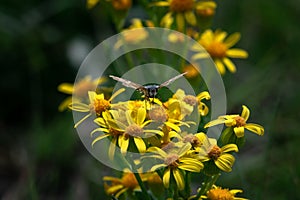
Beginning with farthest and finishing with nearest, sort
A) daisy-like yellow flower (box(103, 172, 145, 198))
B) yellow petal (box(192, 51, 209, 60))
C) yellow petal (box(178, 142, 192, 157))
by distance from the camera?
yellow petal (box(192, 51, 209, 60)), daisy-like yellow flower (box(103, 172, 145, 198)), yellow petal (box(178, 142, 192, 157))

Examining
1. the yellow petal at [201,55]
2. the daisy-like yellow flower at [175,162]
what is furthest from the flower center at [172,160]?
the yellow petal at [201,55]

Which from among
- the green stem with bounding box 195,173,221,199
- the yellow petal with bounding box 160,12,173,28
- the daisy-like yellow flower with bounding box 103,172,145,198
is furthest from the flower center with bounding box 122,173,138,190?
the yellow petal with bounding box 160,12,173,28

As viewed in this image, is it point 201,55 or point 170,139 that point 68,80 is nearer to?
point 201,55

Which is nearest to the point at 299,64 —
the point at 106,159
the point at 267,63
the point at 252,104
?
the point at 267,63

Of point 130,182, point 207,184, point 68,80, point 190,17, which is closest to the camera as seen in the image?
point 207,184

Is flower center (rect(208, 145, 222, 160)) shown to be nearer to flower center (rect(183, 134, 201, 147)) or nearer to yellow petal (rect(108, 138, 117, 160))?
flower center (rect(183, 134, 201, 147))

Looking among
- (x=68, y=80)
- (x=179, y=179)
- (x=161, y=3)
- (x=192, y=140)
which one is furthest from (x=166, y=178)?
(x=68, y=80)
